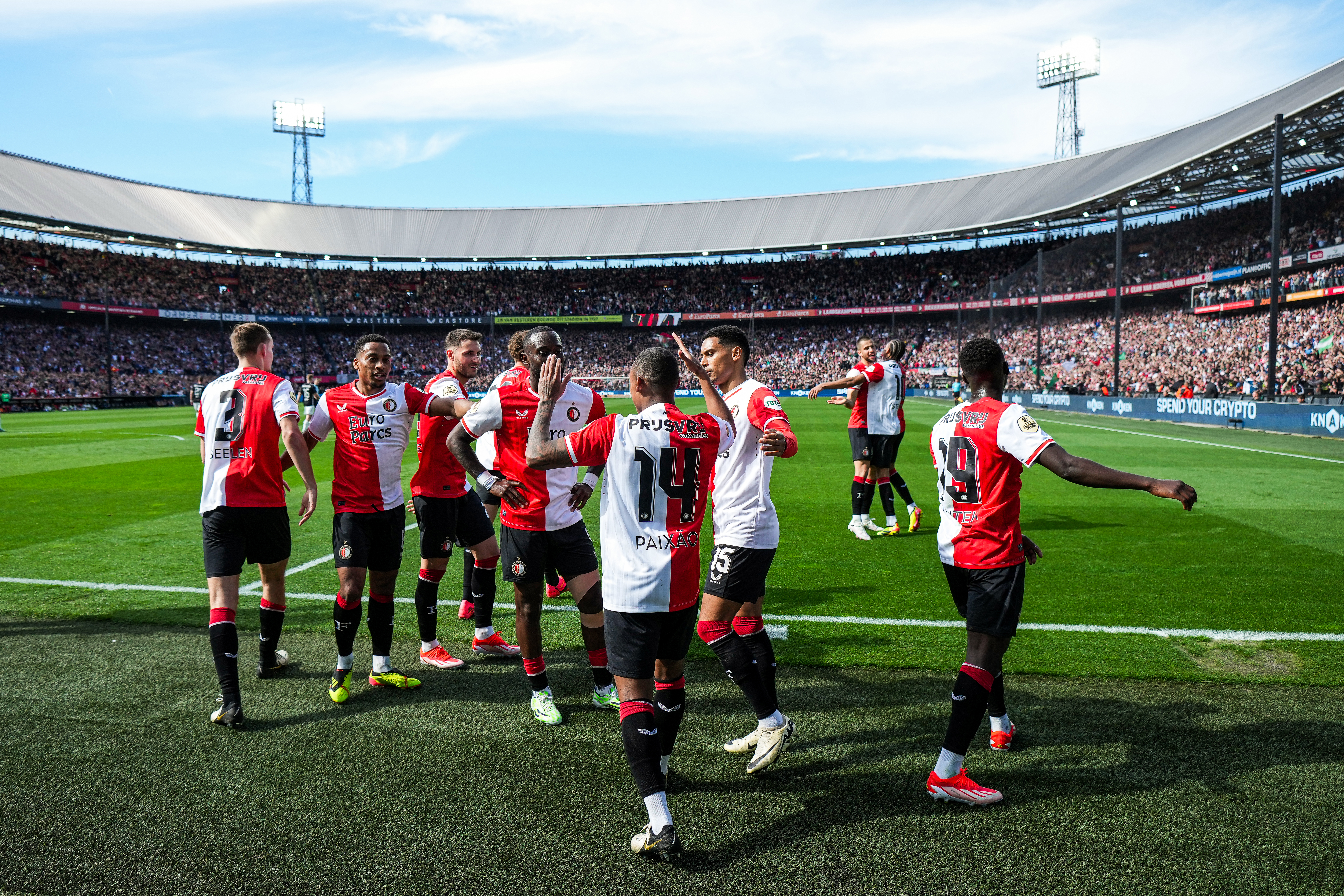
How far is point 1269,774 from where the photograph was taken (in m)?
3.91

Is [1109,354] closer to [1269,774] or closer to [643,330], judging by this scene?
[643,330]

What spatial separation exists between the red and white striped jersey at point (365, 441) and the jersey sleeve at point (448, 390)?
10 cm

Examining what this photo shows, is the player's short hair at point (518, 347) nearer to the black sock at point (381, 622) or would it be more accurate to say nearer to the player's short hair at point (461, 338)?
the player's short hair at point (461, 338)

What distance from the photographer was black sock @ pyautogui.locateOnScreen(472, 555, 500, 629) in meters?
5.88

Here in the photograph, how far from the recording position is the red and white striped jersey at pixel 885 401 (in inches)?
374

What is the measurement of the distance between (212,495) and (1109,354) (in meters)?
50.9

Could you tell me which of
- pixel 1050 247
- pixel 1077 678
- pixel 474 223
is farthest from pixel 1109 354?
pixel 474 223

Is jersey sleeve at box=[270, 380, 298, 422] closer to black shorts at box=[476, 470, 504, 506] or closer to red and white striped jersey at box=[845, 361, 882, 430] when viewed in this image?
black shorts at box=[476, 470, 504, 506]

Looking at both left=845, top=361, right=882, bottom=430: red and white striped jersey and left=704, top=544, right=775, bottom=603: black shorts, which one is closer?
left=704, top=544, right=775, bottom=603: black shorts

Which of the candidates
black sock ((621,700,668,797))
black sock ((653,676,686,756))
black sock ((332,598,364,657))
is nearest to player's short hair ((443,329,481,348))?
black sock ((332,598,364,657))

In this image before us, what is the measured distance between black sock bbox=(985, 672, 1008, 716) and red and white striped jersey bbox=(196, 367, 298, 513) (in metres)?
4.30

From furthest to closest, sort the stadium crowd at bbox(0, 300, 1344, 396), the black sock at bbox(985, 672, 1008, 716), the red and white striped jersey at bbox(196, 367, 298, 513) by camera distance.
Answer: the stadium crowd at bbox(0, 300, 1344, 396), the red and white striped jersey at bbox(196, 367, 298, 513), the black sock at bbox(985, 672, 1008, 716)

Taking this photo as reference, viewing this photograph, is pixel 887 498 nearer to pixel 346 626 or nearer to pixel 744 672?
pixel 744 672

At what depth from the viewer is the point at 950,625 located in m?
6.34
